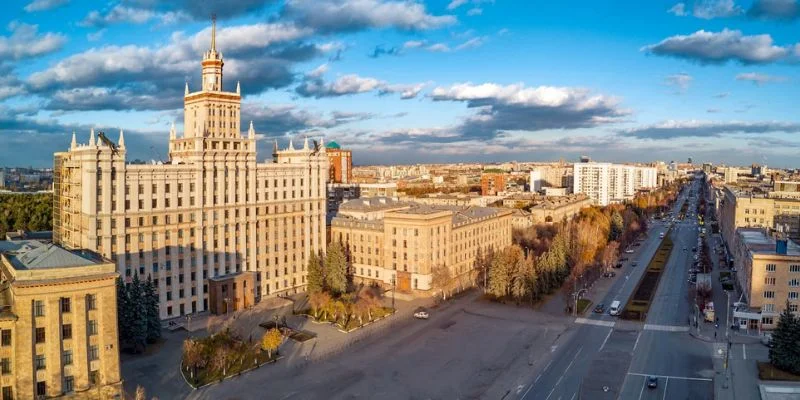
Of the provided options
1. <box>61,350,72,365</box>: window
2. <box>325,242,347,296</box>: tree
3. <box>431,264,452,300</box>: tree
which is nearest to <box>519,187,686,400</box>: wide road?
<box>431,264,452,300</box>: tree

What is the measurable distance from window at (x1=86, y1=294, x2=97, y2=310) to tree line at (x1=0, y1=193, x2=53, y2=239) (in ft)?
222

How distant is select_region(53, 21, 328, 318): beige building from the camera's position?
62.8 metres

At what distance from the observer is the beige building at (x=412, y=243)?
8056cm

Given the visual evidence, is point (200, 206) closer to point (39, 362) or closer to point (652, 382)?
point (39, 362)

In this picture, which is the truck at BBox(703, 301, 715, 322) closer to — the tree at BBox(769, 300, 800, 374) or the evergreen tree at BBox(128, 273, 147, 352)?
the tree at BBox(769, 300, 800, 374)

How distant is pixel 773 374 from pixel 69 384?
56.3 meters

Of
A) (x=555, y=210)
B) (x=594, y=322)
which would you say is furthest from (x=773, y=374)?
(x=555, y=210)

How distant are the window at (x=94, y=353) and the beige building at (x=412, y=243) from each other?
44600 mm

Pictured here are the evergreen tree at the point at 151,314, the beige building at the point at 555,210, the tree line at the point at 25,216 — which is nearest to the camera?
the evergreen tree at the point at 151,314

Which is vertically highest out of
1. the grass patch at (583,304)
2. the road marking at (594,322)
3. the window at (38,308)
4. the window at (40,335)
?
the window at (38,308)

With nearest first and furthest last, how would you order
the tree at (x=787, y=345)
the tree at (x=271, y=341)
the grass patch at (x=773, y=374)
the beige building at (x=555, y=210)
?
1. the grass patch at (x=773, y=374)
2. the tree at (x=787, y=345)
3. the tree at (x=271, y=341)
4. the beige building at (x=555, y=210)

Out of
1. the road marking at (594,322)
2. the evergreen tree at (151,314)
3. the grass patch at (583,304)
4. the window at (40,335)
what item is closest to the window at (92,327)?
the window at (40,335)

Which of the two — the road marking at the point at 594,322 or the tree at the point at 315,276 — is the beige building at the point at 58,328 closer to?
the tree at the point at 315,276

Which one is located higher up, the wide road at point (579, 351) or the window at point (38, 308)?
the window at point (38, 308)
